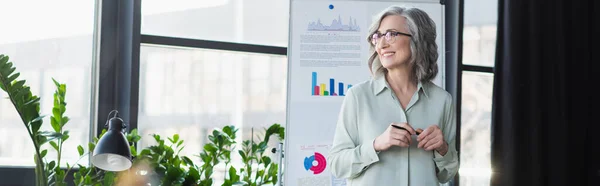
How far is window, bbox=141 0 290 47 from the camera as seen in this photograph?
343cm

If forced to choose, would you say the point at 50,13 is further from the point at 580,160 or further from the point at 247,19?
the point at 580,160

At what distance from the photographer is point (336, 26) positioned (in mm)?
3295

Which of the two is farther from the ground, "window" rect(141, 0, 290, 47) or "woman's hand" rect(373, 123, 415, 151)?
"window" rect(141, 0, 290, 47)

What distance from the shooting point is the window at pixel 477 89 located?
14.2ft

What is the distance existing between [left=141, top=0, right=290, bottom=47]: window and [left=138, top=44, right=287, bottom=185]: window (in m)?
0.08

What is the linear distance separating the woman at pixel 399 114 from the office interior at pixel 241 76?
926 mm

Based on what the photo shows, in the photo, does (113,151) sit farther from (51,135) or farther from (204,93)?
(204,93)

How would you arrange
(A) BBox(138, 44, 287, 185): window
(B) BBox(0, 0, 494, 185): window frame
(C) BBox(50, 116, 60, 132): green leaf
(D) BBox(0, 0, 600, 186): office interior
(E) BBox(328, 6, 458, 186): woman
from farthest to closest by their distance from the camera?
(A) BBox(138, 44, 287, 185): window, (B) BBox(0, 0, 494, 185): window frame, (D) BBox(0, 0, 600, 186): office interior, (C) BBox(50, 116, 60, 132): green leaf, (E) BBox(328, 6, 458, 186): woman

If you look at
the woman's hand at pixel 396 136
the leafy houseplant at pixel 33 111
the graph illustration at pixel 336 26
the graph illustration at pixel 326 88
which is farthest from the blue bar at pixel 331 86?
the leafy houseplant at pixel 33 111

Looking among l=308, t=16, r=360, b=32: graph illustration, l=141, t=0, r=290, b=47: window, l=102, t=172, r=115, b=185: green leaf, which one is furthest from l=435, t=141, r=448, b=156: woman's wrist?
l=141, t=0, r=290, b=47: window

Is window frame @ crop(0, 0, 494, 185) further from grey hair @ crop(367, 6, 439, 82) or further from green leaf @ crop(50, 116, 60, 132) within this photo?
grey hair @ crop(367, 6, 439, 82)

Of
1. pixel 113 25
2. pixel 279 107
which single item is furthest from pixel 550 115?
pixel 113 25

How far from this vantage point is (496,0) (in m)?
4.36

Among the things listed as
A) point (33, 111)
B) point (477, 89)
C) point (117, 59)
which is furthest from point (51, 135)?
point (477, 89)
